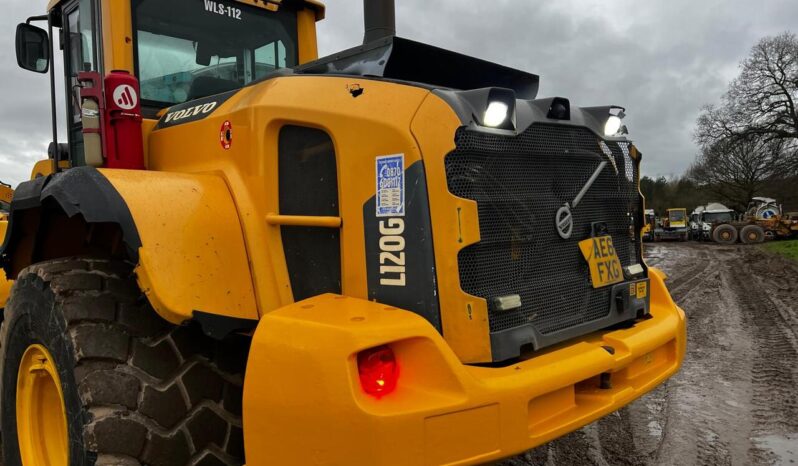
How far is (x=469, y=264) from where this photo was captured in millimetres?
2275

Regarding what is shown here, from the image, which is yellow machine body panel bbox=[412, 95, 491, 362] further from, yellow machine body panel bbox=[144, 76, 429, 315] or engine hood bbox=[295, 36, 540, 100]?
engine hood bbox=[295, 36, 540, 100]

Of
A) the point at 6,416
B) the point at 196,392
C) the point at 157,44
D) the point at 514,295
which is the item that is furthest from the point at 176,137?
the point at 514,295

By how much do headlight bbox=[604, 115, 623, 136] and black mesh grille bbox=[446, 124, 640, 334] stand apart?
56 millimetres

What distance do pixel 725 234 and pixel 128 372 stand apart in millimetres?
33112

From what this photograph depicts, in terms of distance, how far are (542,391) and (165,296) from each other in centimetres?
142

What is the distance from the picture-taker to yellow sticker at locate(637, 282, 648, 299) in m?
3.16

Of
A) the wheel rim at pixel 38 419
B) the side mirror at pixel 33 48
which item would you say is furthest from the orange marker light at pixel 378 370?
the side mirror at pixel 33 48

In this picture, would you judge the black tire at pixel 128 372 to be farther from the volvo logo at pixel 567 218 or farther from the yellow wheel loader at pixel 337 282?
the volvo logo at pixel 567 218

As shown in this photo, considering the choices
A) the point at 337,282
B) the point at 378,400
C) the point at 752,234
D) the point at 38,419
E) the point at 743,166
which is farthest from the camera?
the point at 743,166

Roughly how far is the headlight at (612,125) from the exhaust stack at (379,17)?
6.10 feet

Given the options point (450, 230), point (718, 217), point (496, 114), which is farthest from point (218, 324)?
point (718, 217)

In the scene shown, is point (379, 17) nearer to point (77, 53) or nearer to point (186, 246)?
point (77, 53)

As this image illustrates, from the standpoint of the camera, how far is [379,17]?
4262mm

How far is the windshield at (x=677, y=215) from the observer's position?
38684mm
